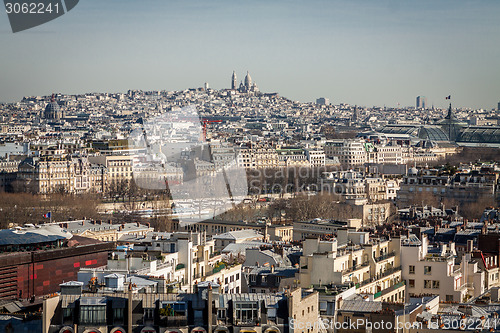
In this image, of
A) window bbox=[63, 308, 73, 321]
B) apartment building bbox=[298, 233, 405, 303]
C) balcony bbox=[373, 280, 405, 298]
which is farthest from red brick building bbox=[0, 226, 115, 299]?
window bbox=[63, 308, 73, 321]

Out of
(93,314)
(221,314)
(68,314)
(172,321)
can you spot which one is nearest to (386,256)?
(221,314)

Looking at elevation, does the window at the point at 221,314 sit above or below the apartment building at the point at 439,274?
above

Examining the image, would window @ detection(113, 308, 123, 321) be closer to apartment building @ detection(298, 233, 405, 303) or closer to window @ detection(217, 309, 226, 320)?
window @ detection(217, 309, 226, 320)

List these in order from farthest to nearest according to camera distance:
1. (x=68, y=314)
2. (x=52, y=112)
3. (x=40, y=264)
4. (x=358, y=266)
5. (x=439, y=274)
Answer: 1. (x=52, y=112)
2. (x=40, y=264)
3. (x=439, y=274)
4. (x=358, y=266)
5. (x=68, y=314)

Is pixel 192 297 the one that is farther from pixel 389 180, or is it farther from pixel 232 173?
pixel 232 173

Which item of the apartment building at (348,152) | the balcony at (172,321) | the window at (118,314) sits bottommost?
the apartment building at (348,152)

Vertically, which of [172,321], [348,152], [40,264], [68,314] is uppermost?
[68,314]

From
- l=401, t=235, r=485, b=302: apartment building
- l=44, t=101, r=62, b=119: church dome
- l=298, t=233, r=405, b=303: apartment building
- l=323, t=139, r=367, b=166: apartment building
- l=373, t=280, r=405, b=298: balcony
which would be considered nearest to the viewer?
l=298, t=233, r=405, b=303: apartment building

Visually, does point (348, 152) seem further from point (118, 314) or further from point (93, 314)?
point (93, 314)

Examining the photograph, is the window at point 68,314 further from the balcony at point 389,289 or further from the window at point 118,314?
the balcony at point 389,289

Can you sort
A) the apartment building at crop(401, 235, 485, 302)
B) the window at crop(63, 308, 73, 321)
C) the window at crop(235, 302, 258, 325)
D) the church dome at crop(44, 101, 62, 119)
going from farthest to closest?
the church dome at crop(44, 101, 62, 119)
the apartment building at crop(401, 235, 485, 302)
the window at crop(235, 302, 258, 325)
the window at crop(63, 308, 73, 321)

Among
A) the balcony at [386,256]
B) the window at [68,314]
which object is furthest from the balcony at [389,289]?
the window at [68,314]

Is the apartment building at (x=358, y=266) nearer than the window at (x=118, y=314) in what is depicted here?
No
